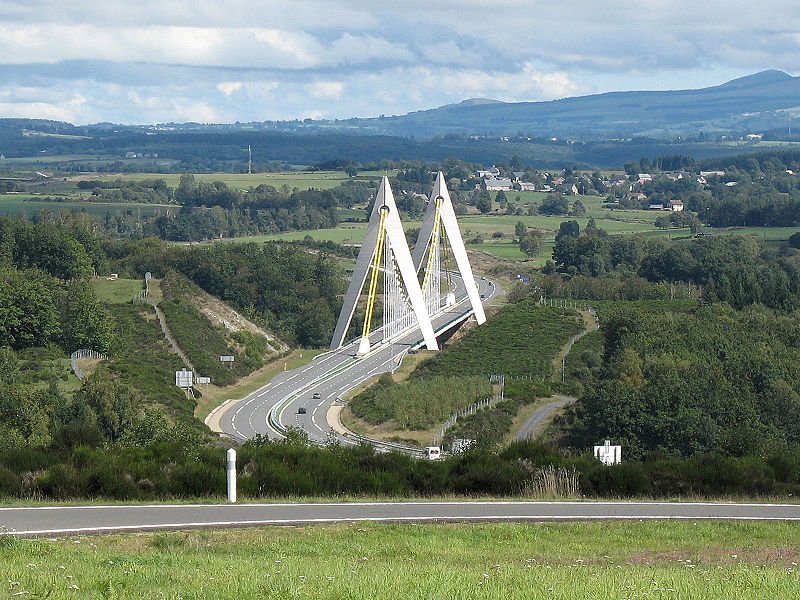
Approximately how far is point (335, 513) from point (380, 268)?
5130cm

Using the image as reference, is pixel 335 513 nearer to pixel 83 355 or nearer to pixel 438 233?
pixel 83 355

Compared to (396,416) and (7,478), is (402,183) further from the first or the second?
(7,478)

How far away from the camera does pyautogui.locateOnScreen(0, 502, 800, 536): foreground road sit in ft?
48.0

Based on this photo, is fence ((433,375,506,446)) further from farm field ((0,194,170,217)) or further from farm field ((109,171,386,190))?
farm field ((109,171,386,190))

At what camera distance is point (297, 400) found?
53156 millimetres

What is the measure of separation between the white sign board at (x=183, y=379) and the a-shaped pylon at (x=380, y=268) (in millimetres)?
11959

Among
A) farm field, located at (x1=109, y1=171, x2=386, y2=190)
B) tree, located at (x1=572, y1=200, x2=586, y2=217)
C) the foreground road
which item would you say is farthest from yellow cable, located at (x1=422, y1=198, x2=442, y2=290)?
farm field, located at (x1=109, y1=171, x2=386, y2=190)

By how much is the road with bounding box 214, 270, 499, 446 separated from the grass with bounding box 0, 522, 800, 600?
87.3ft

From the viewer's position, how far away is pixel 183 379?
5297cm

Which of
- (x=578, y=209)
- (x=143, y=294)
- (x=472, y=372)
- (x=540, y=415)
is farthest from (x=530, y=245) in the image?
(x=540, y=415)

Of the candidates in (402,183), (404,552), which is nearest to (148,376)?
(404,552)

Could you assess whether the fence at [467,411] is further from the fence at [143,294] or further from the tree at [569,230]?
the tree at [569,230]

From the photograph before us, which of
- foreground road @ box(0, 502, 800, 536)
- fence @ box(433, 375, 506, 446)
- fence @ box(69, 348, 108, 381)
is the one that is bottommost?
fence @ box(433, 375, 506, 446)

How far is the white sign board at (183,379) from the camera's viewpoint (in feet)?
173
